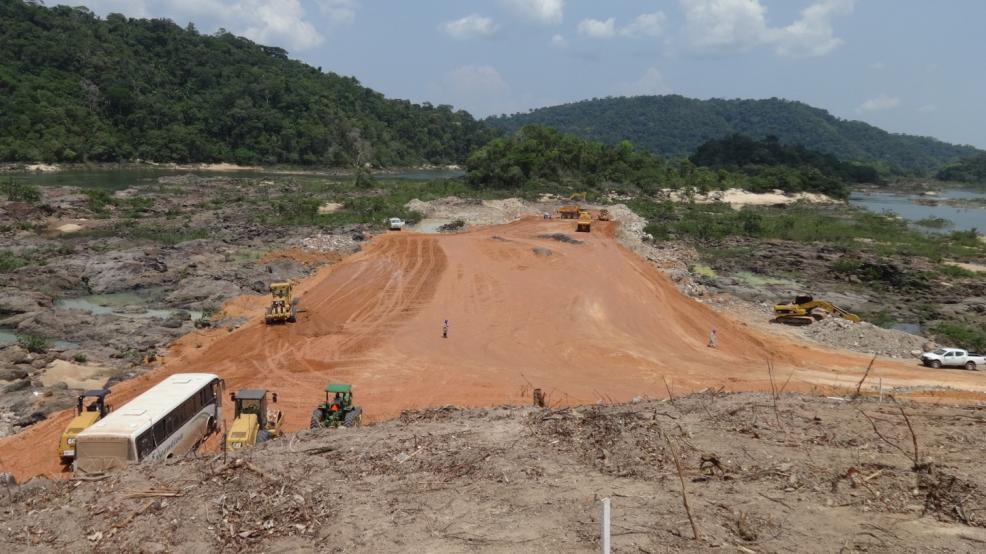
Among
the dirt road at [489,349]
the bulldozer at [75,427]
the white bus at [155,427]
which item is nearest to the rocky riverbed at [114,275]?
the dirt road at [489,349]

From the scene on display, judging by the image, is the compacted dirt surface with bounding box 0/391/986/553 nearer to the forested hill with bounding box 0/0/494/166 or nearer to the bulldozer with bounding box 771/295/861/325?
the bulldozer with bounding box 771/295/861/325

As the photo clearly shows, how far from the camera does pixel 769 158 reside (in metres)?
150

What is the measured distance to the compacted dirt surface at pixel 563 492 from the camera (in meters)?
7.61

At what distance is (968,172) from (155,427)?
227370 millimetres

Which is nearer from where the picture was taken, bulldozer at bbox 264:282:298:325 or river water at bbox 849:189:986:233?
bulldozer at bbox 264:282:298:325

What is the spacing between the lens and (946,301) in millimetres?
36531

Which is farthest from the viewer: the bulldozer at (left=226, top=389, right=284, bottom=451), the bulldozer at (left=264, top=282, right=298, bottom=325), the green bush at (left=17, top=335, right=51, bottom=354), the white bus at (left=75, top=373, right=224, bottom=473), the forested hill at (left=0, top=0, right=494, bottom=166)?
the forested hill at (left=0, top=0, right=494, bottom=166)

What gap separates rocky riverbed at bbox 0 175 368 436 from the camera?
2081 cm

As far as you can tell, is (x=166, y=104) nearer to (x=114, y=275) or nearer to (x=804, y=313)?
(x=114, y=275)

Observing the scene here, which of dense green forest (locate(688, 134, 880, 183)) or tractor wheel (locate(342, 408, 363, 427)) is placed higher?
dense green forest (locate(688, 134, 880, 183))

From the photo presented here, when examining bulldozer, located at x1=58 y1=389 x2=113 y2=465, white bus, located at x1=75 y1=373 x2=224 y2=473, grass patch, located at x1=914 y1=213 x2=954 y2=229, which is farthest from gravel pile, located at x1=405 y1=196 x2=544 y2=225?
grass patch, located at x1=914 y1=213 x2=954 y2=229

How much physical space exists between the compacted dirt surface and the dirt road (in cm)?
657

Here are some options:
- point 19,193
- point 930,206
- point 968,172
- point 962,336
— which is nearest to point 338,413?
point 962,336

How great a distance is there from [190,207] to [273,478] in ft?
197
